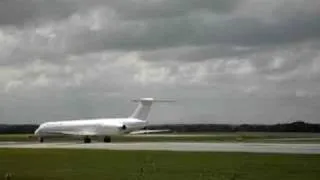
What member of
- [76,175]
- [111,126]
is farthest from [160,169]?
[111,126]

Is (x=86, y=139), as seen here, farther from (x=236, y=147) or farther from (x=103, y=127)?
(x=236, y=147)

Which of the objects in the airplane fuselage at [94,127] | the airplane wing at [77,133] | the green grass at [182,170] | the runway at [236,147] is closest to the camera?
the green grass at [182,170]

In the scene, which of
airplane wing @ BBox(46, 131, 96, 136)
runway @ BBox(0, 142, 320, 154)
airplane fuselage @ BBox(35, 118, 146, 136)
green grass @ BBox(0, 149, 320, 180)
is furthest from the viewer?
airplane wing @ BBox(46, 131, 96, 136)

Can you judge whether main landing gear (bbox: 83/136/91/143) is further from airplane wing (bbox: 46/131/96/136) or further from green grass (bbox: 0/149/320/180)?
green grass (bbox: 0/149/320/180)

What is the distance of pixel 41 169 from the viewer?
93.5 ft

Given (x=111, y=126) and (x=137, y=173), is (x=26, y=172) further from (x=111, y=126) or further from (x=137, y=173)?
(x=111, y=126)

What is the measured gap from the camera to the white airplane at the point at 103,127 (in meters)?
80.2

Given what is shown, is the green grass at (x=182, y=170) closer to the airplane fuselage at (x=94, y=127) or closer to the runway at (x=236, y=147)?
the runway at (x=236, y=147)

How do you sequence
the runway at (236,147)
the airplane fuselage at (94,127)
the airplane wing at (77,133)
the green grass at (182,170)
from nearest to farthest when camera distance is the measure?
the green grass at (182,170) → the runway at (236,147) → the airplane fuselage at (94,127) → the airplane wing at (77,133)

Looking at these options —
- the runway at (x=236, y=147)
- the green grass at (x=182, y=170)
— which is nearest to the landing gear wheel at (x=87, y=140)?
the runway at (x=236, y=147)

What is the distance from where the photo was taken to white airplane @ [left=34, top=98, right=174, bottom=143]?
80.2 meters

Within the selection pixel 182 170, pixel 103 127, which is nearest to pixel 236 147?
pixel 182 170

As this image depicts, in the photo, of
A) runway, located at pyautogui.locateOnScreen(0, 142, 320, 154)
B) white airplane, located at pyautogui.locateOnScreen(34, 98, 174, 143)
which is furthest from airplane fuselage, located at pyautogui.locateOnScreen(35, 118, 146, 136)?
runway, located at pyautogui.locateOnScreen(0, 142, 320, 154)

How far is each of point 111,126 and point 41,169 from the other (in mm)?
51332
